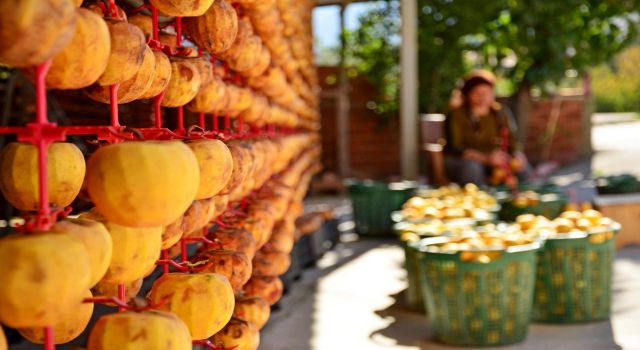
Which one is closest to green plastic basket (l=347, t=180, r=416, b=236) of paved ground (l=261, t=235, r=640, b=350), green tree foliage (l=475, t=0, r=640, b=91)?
paved ground (l=261, t=235, r=640, b=350)

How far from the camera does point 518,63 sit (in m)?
12.5

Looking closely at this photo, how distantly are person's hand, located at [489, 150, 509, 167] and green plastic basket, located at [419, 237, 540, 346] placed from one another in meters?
3.50

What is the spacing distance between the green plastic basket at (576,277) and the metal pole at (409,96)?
4.49 metres

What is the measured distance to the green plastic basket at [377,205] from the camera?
7926mm

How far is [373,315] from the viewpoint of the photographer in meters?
4.82

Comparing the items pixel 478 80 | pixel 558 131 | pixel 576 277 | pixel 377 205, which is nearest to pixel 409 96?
pixel 478 80

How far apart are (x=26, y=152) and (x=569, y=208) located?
472 cm

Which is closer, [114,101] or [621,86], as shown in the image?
[114,101]

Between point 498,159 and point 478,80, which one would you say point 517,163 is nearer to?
point 498,159

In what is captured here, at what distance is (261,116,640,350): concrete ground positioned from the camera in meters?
4.15

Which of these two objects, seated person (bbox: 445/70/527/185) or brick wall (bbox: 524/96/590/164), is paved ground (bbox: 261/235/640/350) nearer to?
seated person (bbox: 445/70/527/185)

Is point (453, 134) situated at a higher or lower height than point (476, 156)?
higher

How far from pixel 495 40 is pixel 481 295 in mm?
8920

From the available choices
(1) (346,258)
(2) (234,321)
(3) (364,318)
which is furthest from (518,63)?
(2) (234,321)
